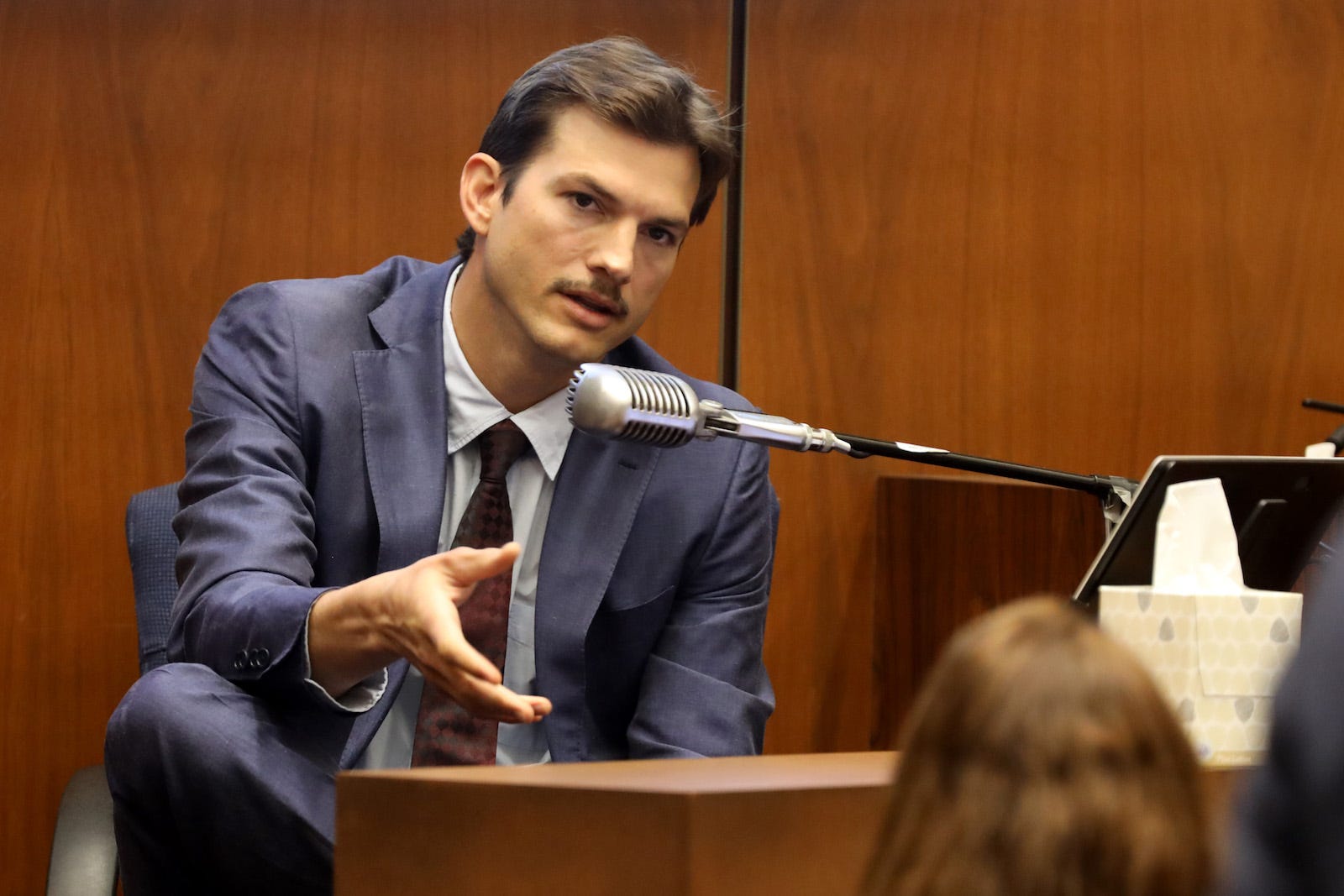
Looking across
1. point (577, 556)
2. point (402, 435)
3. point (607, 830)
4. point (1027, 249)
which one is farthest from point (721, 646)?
point (1027, 249)

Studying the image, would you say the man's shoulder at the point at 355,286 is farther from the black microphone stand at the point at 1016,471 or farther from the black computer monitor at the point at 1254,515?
the black computer monitor at the point at 1254,515

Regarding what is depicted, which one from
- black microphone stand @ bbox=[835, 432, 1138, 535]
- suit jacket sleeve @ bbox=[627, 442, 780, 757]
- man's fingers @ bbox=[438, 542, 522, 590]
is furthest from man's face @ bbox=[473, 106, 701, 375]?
man's fingers @ bbox=[438, 542, 522, 590]

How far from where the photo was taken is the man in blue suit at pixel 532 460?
1.50 meters

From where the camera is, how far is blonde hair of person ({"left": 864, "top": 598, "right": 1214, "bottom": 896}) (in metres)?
0.43

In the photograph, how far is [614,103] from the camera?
1.68 m

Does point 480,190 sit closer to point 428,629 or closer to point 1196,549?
point 428,629

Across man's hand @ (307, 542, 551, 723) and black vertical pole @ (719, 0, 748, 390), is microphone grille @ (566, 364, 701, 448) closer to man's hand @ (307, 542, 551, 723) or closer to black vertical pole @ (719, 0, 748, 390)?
man's hand @ (307, 542, 551, 723)

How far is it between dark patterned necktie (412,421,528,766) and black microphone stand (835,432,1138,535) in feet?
1.57

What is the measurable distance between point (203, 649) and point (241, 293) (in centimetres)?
55

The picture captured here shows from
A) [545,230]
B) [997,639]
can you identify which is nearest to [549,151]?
[545,230]

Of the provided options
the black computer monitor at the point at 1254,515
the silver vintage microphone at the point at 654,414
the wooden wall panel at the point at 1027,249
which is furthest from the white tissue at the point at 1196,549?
the wooden wall panel at the point at 1027,249

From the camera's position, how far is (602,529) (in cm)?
161

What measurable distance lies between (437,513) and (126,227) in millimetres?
987

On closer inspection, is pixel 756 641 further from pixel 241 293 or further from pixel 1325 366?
pixel 1325 366
